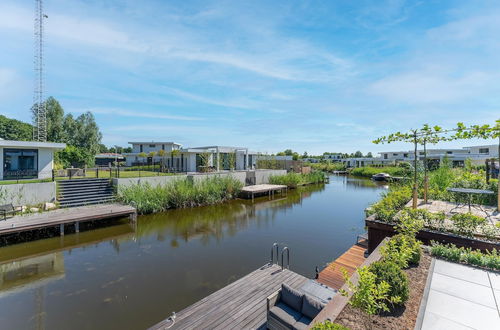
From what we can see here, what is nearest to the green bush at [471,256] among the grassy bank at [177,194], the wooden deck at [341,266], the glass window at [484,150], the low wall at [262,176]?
the wooden deck at [341,266]

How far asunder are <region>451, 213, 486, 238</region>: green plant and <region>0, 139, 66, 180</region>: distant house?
1740cm

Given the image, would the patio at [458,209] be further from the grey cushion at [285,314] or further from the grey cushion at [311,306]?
the grey cushion at [285,314]

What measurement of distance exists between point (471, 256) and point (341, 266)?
2.47 m

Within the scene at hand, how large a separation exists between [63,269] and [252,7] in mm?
9688

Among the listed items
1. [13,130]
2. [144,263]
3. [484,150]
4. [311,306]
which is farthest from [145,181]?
[484,150]

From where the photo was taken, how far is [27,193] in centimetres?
955

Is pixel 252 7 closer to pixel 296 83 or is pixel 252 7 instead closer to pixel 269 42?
pixel 269 42

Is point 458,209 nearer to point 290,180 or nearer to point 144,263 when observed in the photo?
point 144,263

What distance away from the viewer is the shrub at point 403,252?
123 inches

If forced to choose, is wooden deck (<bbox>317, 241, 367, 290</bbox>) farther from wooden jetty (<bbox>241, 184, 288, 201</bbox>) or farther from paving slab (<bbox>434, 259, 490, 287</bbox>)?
wooden jetty (<bbox>241, 184, 288, 201</bbox>)

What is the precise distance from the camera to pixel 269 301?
10.3 ft

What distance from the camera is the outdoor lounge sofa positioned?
284 centimetres

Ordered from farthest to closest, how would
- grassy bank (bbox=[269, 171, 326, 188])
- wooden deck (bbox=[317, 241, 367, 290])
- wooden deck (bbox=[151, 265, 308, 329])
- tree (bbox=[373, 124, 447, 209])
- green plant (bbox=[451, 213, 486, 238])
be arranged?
grassy bank (bbox=[269, 171, 326, 188])
tree (bbox=[373, 124, 447, 209])
wooden deck (bbox=[317, 241, 367, 290])
green plant (bbox=[451, 213, 486, 238])
wooden deck (bbox=[151, 265, 308, 329])

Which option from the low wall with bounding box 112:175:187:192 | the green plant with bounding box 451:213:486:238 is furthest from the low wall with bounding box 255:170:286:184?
→ the green plant with bounding box 451:213:486:238
